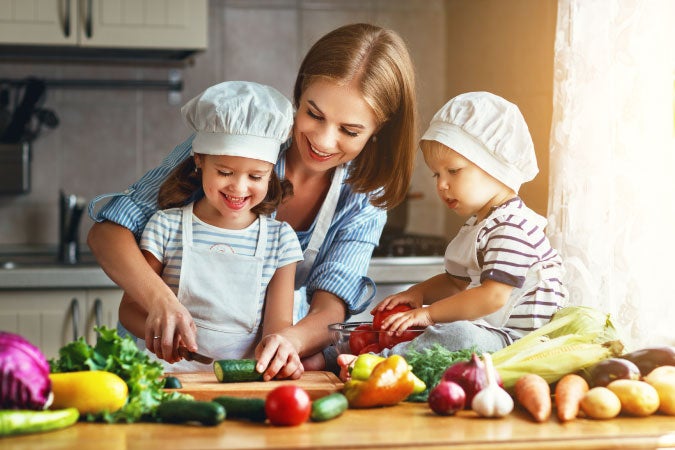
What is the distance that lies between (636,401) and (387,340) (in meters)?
0.40

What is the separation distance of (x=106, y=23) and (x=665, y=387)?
2.41 meters

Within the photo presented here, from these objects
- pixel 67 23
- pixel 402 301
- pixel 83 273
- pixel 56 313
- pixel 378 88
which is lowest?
pixel 56 313

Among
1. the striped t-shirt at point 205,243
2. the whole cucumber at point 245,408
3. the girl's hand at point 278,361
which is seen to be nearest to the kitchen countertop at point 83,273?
the striped t-shirt at point 205,243

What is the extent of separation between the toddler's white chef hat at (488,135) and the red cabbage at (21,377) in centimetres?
75

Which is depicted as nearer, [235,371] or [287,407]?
[287,407]

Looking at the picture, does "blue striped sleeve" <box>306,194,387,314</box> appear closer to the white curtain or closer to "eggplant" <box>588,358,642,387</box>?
the white curtain

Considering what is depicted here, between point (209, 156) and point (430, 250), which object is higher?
point (209, 156)

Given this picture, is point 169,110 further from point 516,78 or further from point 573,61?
point 573,61

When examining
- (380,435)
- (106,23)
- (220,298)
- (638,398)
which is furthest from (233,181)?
(106,23)

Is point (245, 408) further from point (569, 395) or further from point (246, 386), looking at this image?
point (569, 395)

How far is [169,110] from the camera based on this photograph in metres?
3.48

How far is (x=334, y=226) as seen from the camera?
1802 mm

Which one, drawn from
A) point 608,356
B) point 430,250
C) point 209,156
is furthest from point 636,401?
point 430,250

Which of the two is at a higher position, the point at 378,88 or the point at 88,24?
Answer: the point at 88,24
